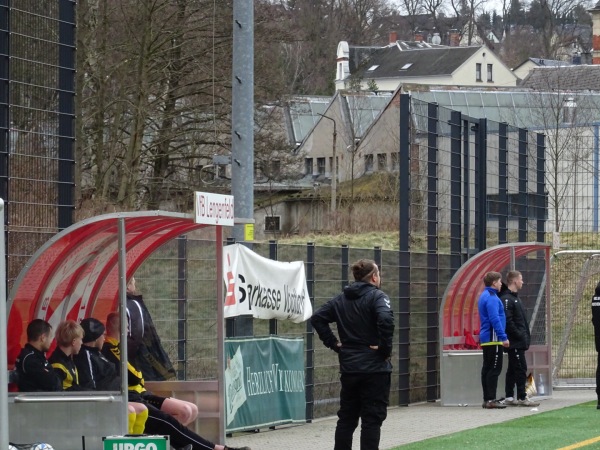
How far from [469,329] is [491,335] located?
203cm

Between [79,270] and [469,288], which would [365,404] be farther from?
[469,288]

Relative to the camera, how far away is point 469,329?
65.5 feet

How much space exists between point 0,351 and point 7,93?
14.3 feet

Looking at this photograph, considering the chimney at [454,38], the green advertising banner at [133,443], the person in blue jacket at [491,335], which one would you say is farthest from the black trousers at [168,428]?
the chimney at [454,38]

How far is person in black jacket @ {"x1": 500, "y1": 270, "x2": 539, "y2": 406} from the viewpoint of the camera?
59.5 ft

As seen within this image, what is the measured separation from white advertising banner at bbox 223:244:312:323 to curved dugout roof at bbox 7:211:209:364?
213cm

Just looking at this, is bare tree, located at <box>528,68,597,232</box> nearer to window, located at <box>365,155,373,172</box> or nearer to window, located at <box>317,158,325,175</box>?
window, located at <box>365,155,373,172</box>

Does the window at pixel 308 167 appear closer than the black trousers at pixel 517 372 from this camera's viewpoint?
No

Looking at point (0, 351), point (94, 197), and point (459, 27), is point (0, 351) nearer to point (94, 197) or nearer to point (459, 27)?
point (94, 197)

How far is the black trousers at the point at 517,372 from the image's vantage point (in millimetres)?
18219

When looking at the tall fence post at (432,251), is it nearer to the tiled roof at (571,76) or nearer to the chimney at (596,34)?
the tiled roof at (571,76)

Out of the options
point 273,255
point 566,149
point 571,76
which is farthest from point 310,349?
point 571,76

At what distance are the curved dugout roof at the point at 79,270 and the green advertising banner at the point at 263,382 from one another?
8.34ft

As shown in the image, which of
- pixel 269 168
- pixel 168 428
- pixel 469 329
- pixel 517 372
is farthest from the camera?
pixel 269 168
